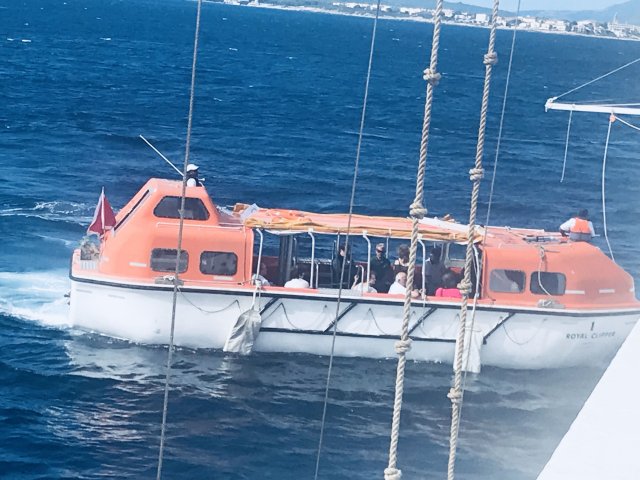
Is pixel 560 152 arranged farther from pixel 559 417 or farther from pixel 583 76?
pixel 583 76

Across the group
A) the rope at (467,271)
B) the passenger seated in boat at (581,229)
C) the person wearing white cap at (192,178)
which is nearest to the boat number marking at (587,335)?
the passenger seated in boat at (581,229)

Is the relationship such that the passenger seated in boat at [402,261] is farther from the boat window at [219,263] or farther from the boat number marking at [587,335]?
the boat number marking at [587,335]

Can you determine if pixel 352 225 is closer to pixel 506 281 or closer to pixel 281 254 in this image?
pixel 281 254

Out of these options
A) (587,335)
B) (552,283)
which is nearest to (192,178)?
(552,283)

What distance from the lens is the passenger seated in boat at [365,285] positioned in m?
21.8

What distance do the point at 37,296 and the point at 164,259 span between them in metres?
4.89

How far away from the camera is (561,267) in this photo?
73.2 ft

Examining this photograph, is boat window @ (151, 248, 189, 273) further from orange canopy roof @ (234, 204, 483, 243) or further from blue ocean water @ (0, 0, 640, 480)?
blue ocean water @ (0, 0, 640, 480)

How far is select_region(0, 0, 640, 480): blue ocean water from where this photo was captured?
18.7m

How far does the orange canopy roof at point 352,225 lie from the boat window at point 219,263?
2.72 ft

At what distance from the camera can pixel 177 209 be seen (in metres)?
22.1

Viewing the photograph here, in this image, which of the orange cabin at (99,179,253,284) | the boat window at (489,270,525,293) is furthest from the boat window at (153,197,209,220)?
the boat window at (489,270,525,293)

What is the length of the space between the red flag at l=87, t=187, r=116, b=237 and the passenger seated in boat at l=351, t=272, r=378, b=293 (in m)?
5.26

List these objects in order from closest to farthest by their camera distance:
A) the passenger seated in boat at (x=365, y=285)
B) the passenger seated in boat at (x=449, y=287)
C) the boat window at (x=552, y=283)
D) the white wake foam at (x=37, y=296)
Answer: the passenger seated in boat at (x=365, y=285)
the passenger seated in boat at (x=449, y=287)
the boat window at (x=552, y=283)
the white wake foam at (x=37, y=296)
